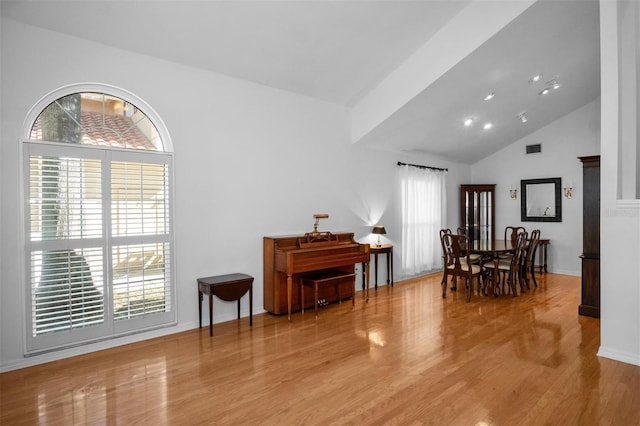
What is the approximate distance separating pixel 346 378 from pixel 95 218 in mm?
2736

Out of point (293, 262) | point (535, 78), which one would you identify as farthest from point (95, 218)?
point (535, 78)

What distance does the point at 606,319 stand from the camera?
3.32 m

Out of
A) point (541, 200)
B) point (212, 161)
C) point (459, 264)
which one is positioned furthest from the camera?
point (541, 200)

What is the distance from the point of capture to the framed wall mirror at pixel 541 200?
24.4 ft

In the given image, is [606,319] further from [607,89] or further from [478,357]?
[607,89]

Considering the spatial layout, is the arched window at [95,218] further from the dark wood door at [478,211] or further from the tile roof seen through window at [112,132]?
the dark wood door at [478,211]

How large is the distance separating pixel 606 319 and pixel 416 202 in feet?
12.9

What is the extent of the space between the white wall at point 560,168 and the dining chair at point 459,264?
284 centimetres

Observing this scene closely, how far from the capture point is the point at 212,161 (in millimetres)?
4258

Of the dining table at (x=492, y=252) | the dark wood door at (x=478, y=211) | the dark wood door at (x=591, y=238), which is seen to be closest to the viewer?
the dark wood door at (x=591, y=238)

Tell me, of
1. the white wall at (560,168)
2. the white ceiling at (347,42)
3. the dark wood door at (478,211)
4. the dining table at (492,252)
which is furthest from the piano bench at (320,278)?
the white wall at (560,168)

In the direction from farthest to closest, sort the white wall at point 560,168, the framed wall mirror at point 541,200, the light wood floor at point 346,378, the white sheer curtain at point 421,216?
the framed wall mirror at point 541,200 → the white wall at point 560,168 → the white sheer curtain at point 421,216 → the light wood floor at point 346,378

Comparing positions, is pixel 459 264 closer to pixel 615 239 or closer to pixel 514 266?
pixel 514 266

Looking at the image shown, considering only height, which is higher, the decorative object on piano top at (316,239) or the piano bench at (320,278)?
the decorative object on piano top at (316,239)
